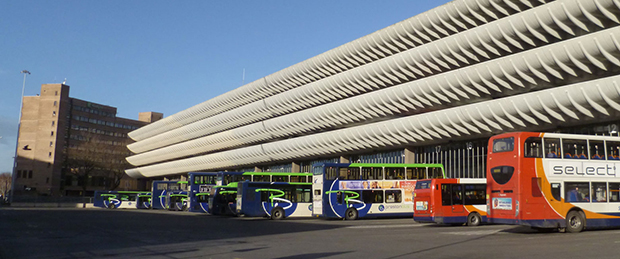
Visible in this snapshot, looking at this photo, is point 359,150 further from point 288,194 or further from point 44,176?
point 44,176

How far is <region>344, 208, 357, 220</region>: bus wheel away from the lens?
34031mm

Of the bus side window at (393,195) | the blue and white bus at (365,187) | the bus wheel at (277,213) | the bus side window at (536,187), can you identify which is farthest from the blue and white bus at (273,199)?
the bus side window at (536,187)

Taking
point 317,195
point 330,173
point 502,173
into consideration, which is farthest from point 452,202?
point 317,195

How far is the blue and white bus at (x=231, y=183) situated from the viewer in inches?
1526

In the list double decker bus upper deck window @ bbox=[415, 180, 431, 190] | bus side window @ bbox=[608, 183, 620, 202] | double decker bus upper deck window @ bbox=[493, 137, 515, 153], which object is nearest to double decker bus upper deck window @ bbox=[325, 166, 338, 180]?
double decker bus upper deck window @ bbox=[415, 180, 431, 190]

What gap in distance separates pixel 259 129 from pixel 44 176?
60.3 m

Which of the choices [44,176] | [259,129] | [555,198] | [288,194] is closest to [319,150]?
[259,129]

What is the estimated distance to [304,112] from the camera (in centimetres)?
6397

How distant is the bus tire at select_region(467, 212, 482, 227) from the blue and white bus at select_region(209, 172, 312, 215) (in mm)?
14483

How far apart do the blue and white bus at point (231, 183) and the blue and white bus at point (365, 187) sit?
4.79 metres

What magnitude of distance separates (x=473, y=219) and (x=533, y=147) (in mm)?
8597

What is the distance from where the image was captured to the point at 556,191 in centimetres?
1973

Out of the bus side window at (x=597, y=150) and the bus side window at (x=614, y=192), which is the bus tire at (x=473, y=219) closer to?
the bus side window at (x=614, y=192)

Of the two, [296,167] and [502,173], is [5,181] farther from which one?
[502,173]
